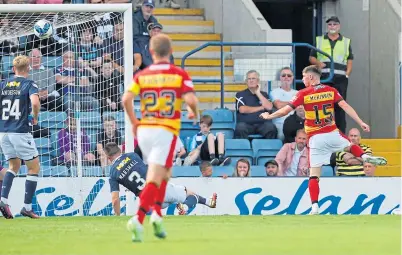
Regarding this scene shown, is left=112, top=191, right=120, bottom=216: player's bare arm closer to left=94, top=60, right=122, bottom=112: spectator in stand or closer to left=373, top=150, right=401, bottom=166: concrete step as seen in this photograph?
left=94, top=60, right=122, bottom=112: spectator in stand

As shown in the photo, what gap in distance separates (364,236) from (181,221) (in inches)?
131

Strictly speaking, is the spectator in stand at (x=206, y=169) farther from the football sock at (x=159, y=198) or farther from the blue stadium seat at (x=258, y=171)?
the football sock at (x=159, y=198)

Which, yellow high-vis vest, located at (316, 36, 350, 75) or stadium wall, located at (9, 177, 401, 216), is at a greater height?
yellow high-vis vest, located at (316, 36, 350, 75)

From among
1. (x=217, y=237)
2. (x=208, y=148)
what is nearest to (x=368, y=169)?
(x=208, y=148)

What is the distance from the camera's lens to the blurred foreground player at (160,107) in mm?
11148

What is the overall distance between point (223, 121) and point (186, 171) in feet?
6.07

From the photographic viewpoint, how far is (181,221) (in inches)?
576

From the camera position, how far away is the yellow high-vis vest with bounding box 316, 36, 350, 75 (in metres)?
21.6

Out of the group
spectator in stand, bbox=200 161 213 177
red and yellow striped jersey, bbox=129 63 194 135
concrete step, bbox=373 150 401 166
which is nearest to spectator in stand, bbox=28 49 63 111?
spectator in stand, bbox=200 161 213 177

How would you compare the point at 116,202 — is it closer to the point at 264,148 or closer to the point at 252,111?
the point at 264,148

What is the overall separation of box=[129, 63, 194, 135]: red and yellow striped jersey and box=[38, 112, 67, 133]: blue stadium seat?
749 cm

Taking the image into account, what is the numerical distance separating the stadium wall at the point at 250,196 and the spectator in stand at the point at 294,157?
34.5 inches

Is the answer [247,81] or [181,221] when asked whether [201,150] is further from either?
[181,221]

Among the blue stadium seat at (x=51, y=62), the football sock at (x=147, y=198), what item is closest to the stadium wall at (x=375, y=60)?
the blue stadium seat at (x=51, y=62)
